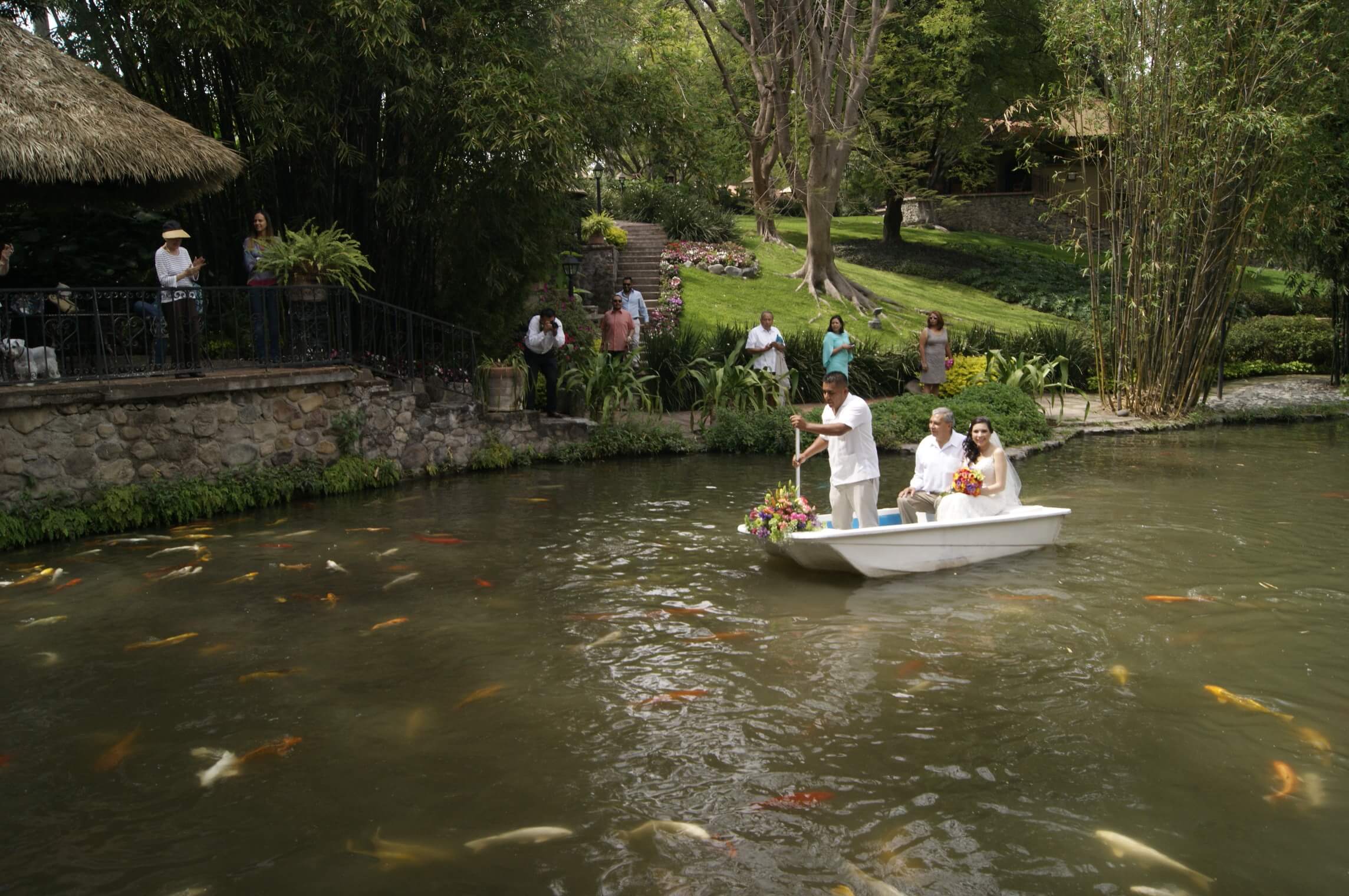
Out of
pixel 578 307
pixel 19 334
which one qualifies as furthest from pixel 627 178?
pixel 19 334

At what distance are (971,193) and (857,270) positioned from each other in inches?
635

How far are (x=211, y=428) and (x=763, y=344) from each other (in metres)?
8.52

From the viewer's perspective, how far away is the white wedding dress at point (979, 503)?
33.4 ft

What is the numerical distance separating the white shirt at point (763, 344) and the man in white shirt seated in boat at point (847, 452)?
26.4ft

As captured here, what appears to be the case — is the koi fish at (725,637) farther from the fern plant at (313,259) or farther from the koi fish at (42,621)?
the fern plant at (313,259)

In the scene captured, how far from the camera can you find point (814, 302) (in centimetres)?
2727

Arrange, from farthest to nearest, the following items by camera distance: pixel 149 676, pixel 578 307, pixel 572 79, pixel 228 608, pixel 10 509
A: 1. pixel 578 307
2. pixel 572 79
3. pixel 10 509
4. pixel 228 608
5. pixel 149 676

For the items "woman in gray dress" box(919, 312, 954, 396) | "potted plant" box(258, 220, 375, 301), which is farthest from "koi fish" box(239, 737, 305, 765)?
"woman in gray dress" box(919, 312, 954, 396)

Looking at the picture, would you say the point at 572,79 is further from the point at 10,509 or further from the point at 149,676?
the point at 149,676

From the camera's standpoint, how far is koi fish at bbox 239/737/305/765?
620cm

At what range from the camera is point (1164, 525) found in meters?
11.8

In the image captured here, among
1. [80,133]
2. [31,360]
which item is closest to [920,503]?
[31,360]

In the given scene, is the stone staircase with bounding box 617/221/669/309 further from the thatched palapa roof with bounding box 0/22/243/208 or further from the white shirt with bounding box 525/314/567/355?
the thatched palapa roof with bounding box 0/22/243/208

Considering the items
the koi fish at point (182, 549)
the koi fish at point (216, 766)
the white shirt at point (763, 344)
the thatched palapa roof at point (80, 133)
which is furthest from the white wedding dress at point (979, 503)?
the thatched palapa roof at point (80, 133)
